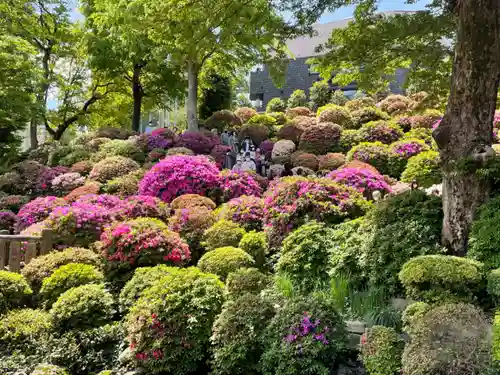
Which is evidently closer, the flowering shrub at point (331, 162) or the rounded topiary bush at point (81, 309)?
the rounded topiary bush at point (81, 309)

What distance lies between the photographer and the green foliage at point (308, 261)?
18.2 ft

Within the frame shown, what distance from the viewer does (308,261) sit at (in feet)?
18.4

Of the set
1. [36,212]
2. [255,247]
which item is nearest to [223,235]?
[255,247]

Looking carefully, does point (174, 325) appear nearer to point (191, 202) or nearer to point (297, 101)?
point (191, 202)

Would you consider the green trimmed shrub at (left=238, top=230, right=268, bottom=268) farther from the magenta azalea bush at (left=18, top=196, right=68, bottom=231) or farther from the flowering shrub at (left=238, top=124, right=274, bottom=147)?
the flowering shrub at (left=238, top=124, right=274, bottom=147)

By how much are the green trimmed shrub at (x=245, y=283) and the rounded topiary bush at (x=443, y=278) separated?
166cm

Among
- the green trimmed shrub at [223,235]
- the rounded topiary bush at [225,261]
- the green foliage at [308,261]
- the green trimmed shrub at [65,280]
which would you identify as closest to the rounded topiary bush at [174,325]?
the rounded topiary bush at [225,261]

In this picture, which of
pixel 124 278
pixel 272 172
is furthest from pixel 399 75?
pixel 124 278

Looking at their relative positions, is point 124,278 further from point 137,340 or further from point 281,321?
point 281,321

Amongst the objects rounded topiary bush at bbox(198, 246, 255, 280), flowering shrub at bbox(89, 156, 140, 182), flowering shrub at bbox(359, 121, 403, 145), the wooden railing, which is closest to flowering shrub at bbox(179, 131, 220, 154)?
flowering shrub at bbox(89, 156, 140, 182)

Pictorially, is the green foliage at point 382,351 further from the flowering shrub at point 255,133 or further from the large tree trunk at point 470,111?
the flowering shrub at point 255,133

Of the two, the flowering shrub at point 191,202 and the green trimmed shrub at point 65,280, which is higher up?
the flowering shrub at point 191,202

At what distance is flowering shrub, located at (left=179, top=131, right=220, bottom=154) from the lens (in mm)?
14102

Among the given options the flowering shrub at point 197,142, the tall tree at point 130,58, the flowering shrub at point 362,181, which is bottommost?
the flowering shrub at point 362,181
